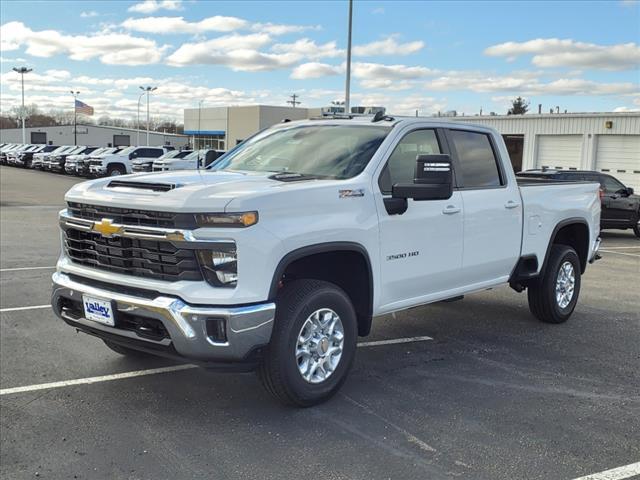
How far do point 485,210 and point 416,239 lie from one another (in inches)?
41.2

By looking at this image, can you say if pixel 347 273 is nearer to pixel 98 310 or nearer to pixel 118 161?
pixel 98 310

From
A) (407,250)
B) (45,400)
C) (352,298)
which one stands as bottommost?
(45,400)

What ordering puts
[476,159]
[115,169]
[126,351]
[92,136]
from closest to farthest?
[126,351]
[476,159]
[115,169]
[92,136]

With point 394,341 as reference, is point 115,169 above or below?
above

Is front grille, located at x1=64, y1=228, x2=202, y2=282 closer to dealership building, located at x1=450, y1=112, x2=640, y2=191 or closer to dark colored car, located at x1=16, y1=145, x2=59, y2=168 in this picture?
dealership building, located at x1=450, y1=112, x2=640, y2=191

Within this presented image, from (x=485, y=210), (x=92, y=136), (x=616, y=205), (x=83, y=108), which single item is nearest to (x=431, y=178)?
(x=485, y=210)

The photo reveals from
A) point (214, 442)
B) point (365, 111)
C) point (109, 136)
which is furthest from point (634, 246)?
point (109, 136)

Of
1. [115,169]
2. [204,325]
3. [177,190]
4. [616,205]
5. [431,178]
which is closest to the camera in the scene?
[204,325]

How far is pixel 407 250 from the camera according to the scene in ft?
16.2

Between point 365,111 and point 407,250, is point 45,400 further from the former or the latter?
point 365,111

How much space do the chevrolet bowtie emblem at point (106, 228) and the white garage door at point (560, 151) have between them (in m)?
26.7

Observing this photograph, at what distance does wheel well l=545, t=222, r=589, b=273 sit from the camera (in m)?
7.32

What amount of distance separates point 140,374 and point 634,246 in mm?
13264

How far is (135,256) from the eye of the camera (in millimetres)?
4102
